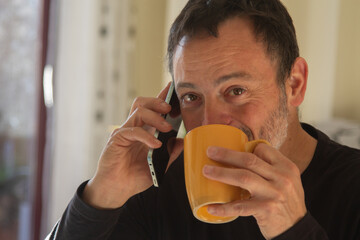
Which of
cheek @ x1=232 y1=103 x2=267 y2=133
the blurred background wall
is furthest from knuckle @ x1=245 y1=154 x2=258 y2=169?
the blurred background wall

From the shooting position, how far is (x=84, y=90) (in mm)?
2816

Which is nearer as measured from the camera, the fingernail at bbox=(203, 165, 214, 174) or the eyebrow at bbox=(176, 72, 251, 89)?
the fingernail at bbox=(203, 165, 214, 174)

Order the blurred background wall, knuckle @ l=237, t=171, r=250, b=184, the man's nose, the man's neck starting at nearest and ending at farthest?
knuckle @ l=237, t=171, r=250, b=184 → the man's nose → the man's neck → the blurred background wall

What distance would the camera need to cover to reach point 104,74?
2875 millimetres

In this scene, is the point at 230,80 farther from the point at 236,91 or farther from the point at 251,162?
the point at 251,162

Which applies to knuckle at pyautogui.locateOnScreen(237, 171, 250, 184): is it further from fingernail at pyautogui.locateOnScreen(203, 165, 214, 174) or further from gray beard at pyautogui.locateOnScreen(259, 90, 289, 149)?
gray beard at pyautogui.locateOnScreen(259, 90, 289, 149)

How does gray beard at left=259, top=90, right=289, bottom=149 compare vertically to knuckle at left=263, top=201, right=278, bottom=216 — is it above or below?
above

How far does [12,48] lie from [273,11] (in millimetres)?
2487

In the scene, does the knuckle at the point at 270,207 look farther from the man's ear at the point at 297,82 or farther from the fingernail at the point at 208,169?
the man's ear at the point at 297,82

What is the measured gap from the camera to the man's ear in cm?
120

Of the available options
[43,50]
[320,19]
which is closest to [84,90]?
[43,50]

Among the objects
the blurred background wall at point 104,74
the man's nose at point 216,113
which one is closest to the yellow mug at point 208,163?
the man's nose at point 216,113

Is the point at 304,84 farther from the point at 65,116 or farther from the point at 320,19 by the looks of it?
the point at 65,116

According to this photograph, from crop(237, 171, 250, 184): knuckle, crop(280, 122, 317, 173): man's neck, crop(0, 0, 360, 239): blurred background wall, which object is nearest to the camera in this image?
crop(237, 171, 250, 184): knuckle
